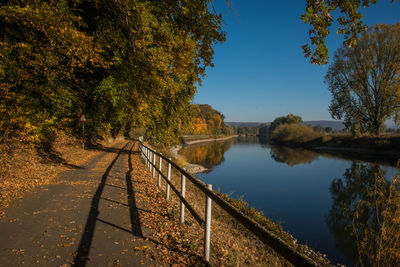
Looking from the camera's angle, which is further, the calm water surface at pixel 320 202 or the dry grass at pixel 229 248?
the calm water surface at pixel 320 202

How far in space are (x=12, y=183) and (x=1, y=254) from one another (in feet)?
16.0

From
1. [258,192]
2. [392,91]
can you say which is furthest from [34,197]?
[392,91]

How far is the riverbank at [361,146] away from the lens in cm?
2877

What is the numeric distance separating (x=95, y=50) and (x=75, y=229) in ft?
23.5

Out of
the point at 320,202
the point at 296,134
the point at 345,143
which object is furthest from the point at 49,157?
the point at 296,134

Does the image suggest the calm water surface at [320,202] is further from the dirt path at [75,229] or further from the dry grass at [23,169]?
the dry grass at [23,169]

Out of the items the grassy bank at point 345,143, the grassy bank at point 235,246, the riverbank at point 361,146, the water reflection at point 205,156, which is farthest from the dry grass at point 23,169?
the grassy bank at point 345,143

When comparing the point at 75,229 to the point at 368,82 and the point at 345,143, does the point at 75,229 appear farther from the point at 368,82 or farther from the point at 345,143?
the point at 345,143

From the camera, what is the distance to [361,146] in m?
36.4

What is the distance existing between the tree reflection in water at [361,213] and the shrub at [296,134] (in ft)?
114

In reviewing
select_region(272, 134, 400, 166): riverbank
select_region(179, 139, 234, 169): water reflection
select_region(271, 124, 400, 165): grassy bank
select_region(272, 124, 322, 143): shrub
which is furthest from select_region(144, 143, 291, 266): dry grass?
select_region(272, 124, 322, 143): shrub

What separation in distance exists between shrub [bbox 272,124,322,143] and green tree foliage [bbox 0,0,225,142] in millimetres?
48832

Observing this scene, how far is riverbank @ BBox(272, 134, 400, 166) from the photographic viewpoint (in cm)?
2877

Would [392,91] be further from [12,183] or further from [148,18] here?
[12,183]
